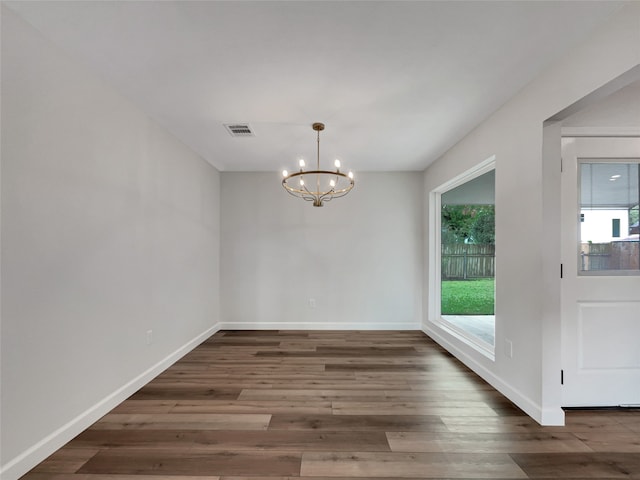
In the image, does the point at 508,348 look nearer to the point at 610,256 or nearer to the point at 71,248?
the point at 610,256

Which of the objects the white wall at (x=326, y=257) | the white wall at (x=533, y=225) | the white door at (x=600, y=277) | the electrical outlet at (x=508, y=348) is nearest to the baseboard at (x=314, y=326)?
the white wall at (x=326, y=257)

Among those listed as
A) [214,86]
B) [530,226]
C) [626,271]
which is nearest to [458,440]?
[530,226]

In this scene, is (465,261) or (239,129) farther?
(465,261)

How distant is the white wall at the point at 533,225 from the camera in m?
1.78

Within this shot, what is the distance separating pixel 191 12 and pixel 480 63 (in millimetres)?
1795

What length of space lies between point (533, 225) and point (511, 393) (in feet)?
4.55

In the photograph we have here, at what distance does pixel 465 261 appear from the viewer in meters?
4.23

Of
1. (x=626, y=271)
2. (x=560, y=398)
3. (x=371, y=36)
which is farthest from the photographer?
(x=626, y=271)

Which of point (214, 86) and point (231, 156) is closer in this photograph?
point (214, 86)

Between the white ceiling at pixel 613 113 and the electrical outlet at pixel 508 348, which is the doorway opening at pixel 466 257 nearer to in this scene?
the electrical outlet at pixel 508 348

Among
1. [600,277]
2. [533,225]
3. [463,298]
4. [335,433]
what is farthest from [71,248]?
[463,298]

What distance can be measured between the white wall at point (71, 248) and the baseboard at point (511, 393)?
3.20 m

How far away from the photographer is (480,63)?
1976 millimetres

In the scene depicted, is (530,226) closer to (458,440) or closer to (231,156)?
(458,440)
